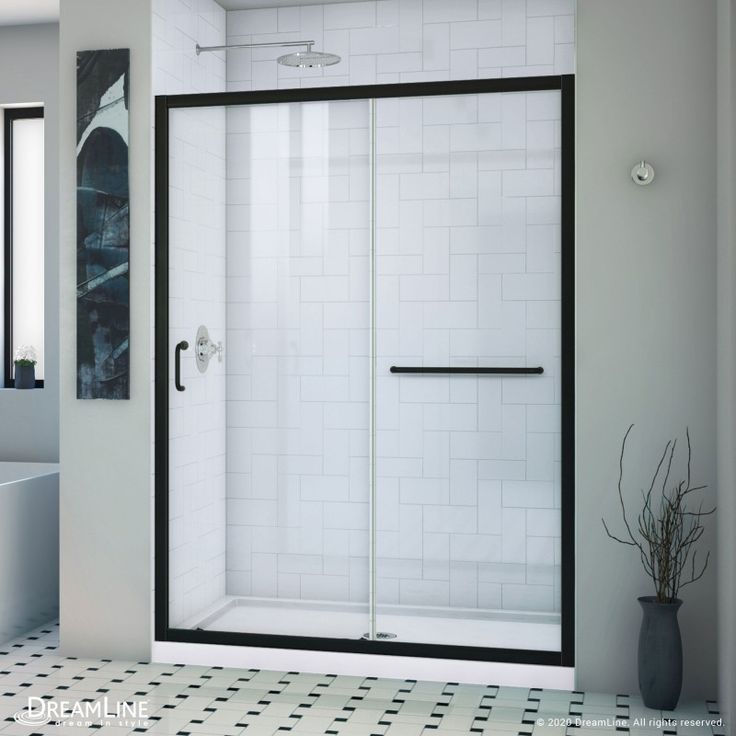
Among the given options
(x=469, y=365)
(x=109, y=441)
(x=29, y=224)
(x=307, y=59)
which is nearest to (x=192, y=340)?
(x=109, y=441)

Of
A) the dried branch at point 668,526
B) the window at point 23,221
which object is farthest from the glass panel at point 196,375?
the window at point 23,221

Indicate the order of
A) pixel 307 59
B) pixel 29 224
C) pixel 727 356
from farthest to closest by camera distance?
pixel 29 224
pixel 307 59
pixel 727 356

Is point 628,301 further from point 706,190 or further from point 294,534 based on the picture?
point 294,534

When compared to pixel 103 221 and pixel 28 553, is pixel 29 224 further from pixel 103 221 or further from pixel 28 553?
pixel 28 553

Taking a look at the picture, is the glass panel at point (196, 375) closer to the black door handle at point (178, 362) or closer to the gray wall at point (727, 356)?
the black door handle at point (178, 362)

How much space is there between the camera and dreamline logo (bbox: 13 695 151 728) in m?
3.30

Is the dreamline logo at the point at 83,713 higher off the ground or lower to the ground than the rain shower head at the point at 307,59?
lower

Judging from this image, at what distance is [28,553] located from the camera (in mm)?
4375

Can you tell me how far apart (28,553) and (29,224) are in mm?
1959

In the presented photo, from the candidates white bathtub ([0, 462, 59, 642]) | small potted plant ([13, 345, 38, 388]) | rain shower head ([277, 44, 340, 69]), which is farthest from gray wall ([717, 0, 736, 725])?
small potted plant ([13, 345, 38, 388])

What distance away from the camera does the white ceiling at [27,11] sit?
482cm

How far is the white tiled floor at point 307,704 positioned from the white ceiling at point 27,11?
10.1 ft

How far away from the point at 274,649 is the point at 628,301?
1896 mm

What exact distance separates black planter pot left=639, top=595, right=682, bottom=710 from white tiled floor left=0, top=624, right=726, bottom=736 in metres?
0.06
